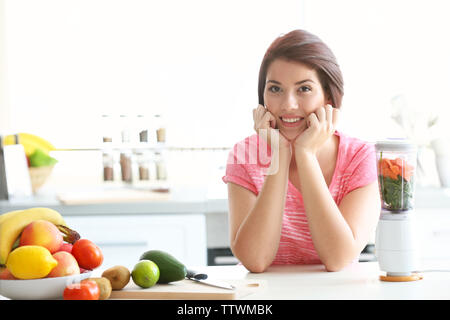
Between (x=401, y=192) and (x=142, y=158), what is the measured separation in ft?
4.53

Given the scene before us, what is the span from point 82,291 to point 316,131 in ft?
1.94

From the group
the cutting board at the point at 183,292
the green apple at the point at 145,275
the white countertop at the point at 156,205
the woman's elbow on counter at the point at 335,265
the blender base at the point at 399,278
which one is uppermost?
the green apple at the point at 145,275

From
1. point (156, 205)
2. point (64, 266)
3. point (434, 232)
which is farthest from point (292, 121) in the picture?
point (434, 232)

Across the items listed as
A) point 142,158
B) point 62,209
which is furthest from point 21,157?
point 142,158

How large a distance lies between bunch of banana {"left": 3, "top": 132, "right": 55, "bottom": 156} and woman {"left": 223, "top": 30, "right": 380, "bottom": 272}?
98 cm

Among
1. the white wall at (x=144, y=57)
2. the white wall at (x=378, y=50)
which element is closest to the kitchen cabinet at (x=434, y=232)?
the white wall at (x=378, y=50)

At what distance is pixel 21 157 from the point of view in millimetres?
2068

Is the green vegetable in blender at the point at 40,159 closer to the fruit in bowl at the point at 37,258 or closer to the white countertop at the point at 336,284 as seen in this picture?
the white countertop at the point at 336,284

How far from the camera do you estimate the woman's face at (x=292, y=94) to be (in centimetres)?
132

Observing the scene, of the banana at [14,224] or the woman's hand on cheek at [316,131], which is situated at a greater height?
the woman's hand on cheek at [316,131]

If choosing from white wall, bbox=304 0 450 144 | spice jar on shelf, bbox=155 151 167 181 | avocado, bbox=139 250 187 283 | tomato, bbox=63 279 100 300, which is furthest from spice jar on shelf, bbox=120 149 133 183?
tomato, bbox=63 279 100 300

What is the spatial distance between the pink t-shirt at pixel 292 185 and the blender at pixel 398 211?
9.7 inches

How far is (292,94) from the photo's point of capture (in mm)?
1336

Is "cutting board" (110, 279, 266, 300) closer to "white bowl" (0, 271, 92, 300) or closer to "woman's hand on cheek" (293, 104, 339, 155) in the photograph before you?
"white bowl" (0, 271, 92, 300)
